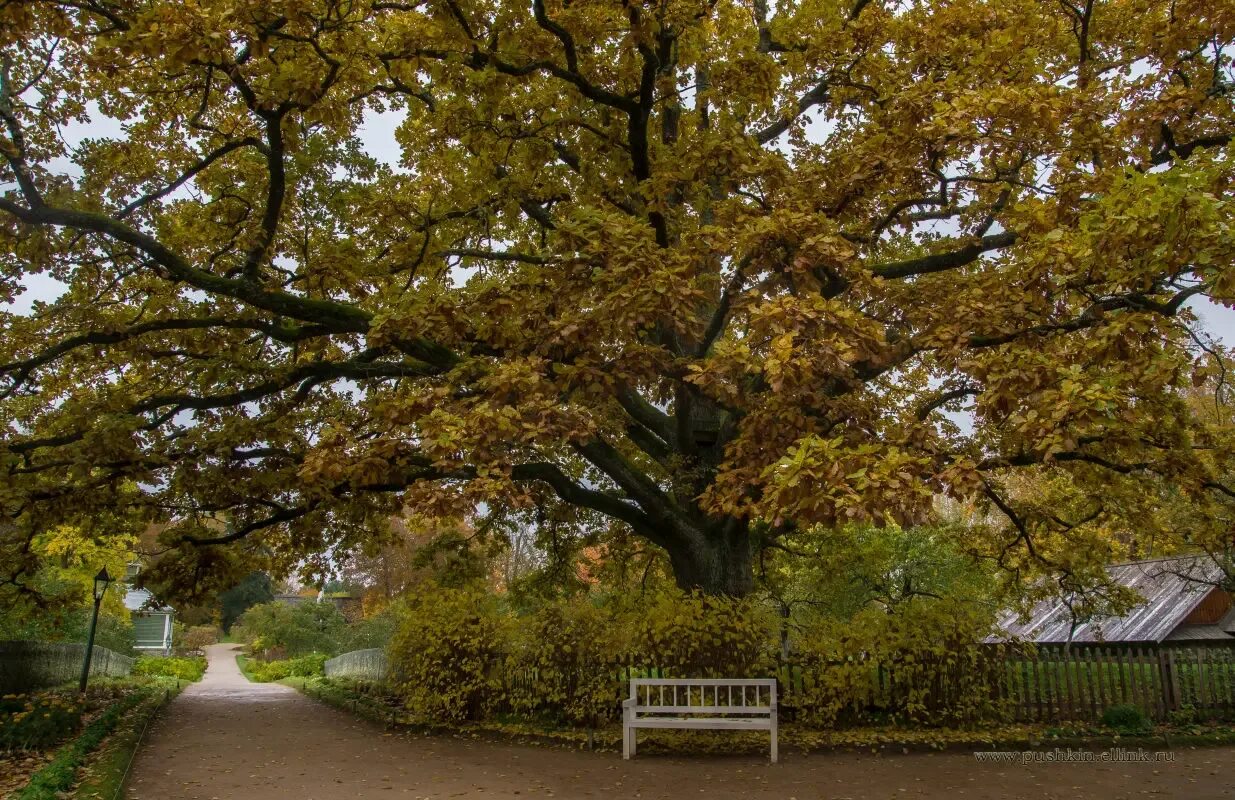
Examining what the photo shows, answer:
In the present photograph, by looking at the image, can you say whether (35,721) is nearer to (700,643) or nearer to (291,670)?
(700,643)

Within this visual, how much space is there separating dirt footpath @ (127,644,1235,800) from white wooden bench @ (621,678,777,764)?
0.41 meters

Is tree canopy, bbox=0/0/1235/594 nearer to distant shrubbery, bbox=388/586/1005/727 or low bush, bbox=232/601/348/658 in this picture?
distant shrubbery, bbox=388/586/1005/727

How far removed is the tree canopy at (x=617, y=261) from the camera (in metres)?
6.44

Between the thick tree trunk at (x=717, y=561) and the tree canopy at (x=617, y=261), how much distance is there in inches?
1.8

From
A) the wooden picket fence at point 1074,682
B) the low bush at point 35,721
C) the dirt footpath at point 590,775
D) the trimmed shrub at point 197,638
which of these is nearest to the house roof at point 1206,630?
the wooden picket fence at point 1074,682

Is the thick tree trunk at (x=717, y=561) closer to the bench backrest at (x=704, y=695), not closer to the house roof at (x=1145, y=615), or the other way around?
the bench backrest at (x=704, y=695)

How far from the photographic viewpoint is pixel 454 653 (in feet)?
37.2

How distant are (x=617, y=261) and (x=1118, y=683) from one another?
970cm

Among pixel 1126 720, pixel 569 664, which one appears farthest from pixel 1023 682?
pixel 569 664

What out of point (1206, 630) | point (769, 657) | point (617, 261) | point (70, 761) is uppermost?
point (617, 261)

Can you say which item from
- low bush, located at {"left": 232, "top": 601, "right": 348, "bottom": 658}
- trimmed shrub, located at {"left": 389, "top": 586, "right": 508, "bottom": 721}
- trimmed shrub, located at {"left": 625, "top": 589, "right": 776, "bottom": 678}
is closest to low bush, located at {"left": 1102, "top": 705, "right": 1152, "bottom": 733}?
trimmed shrub, located at {"left": 625, "top": 589, "right": 776, "bottom": 678}

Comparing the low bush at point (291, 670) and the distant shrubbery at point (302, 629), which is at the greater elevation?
the distant shrubbery at point (302, 629)

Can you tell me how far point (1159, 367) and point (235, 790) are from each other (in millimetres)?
8716

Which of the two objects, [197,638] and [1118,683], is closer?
[1118,683]
